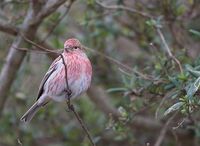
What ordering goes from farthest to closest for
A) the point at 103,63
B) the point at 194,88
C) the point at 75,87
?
1. the point at 103,63
2. the point at 75,87
3. the point at 194,88

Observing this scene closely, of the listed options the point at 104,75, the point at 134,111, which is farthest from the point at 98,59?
the point at 134,111

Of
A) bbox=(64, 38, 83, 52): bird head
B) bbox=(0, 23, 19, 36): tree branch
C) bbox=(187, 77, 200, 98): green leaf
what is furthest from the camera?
bbox=(0, 23, 19, 36): tree branch

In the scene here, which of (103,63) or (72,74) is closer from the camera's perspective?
(72,74)

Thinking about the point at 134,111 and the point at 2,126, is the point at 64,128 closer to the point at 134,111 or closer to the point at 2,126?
the point at 2,126

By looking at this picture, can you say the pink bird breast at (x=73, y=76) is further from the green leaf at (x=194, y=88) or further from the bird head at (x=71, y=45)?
the green leaf at (x=194, y=88)

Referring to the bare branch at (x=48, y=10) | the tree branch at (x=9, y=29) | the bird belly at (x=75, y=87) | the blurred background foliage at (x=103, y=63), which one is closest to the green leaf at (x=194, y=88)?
the bird belly at (x=75, y=87)

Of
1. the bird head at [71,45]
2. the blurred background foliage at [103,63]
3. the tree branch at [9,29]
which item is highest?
the tree branch at [9,29]

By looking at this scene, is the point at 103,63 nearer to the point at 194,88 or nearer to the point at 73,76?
the point at 73,76

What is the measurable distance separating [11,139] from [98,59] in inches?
56.1

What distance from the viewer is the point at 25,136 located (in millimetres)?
6812

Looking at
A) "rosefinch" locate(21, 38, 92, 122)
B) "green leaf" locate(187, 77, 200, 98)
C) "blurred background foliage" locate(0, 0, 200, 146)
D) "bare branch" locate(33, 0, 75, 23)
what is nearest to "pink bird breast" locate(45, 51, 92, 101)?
"rosefinch" locate(21, 38, 92, 122)

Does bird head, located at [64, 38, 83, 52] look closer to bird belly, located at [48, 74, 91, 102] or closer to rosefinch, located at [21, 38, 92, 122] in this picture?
rosefinch, located at [21, 38, 92, 122]

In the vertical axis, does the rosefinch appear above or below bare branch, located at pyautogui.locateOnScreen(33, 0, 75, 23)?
below

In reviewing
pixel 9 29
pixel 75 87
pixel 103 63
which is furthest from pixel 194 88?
pixel 103 63
